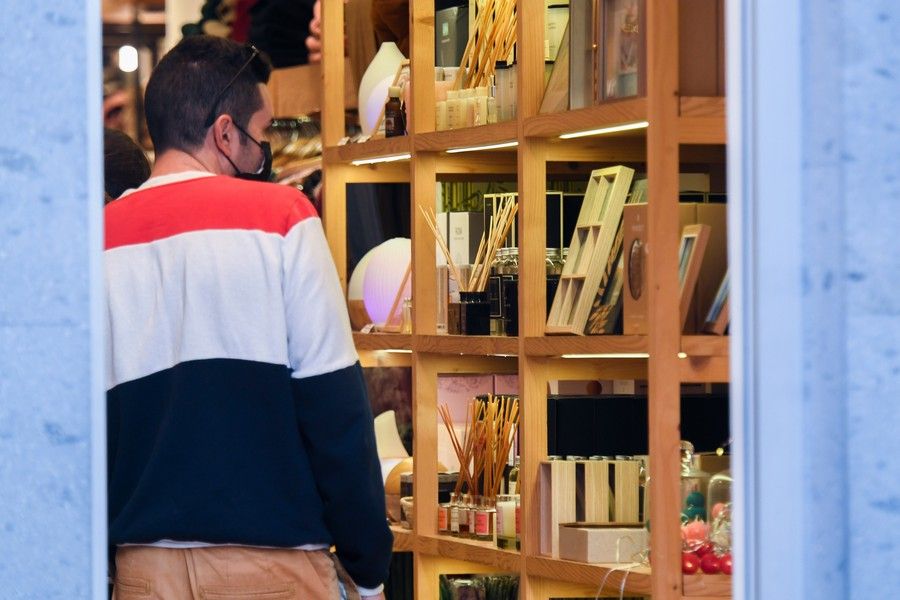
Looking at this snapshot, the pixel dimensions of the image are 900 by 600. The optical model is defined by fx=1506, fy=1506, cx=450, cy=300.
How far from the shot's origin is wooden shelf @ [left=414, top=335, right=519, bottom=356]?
361cm

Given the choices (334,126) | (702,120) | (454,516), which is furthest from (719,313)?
(334,126)

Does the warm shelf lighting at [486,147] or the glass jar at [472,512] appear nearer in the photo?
the warm shelf lighting at [486,147]

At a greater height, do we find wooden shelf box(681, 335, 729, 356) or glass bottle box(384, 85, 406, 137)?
glass bottle box(384, 85, 406, 137)

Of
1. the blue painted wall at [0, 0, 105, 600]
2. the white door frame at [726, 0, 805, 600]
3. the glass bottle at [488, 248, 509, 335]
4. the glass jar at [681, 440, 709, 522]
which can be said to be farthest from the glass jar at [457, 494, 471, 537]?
the blue painted wall at [0, 0, 105, 600]

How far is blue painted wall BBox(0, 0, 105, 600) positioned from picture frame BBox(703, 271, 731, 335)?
1.42 metres

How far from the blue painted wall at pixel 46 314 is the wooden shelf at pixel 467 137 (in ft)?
5.88

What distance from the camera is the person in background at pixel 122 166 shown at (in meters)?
3.49

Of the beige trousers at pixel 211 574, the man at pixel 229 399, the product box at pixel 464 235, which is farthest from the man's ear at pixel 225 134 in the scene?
the product box at pixel 464 235

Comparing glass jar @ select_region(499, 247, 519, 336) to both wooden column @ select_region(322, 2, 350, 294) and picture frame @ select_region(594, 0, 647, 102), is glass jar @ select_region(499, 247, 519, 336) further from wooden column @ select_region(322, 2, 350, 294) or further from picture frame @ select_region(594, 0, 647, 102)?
wooden column @ select_region(322, 2, 350, 294)

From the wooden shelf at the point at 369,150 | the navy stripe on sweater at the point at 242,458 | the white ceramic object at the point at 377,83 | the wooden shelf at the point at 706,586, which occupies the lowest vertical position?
the wooden shelf at the point at 706,586

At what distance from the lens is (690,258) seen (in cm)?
294

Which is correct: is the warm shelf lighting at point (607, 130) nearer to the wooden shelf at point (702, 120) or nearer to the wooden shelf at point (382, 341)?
the wooden shelf at point (702, 120)

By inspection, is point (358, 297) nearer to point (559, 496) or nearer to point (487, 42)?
point (487, 42)

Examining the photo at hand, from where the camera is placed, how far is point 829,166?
6.77 feet
